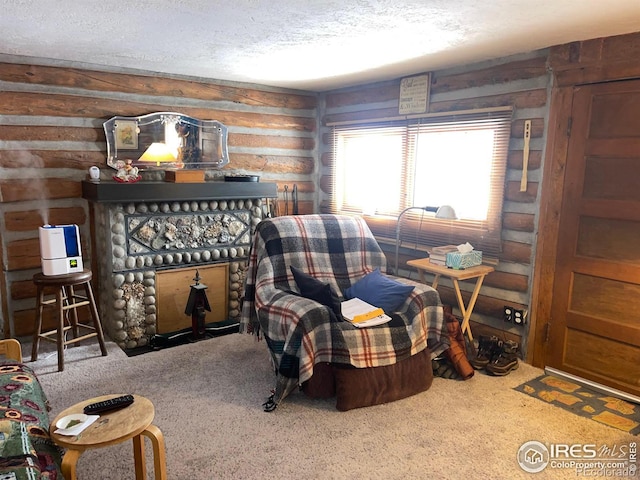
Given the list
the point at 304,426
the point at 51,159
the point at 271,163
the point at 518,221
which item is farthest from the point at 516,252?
the point at 51,159

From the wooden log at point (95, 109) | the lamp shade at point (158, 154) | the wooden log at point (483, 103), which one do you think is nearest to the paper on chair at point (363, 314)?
the wooden log at point (483, 103)

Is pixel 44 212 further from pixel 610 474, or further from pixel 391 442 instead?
pixel 610 474

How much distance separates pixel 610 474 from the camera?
2.22m

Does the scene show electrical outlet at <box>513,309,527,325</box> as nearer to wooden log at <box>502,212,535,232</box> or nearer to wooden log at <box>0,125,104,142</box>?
wooden log at <box>502,212,535,232</box>

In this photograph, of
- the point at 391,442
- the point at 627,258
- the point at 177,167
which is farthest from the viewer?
the point at 177,167

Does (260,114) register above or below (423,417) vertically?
above

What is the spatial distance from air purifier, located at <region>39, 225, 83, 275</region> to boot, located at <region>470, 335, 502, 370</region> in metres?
2.82

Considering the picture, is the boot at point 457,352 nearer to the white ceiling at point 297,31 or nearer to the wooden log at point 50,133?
the white ceiling at point 297,31

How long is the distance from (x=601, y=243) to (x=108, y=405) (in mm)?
2857

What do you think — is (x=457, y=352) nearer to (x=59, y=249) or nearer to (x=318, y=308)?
(x=318, y=308)

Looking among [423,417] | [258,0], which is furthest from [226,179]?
[423,417]

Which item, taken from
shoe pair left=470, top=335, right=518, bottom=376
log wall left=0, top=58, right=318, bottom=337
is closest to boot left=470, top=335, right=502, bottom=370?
shoe pair left=470, top=335, right=518, bottom=376

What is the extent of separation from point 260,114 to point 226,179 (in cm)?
82

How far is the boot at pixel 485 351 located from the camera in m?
3.27
